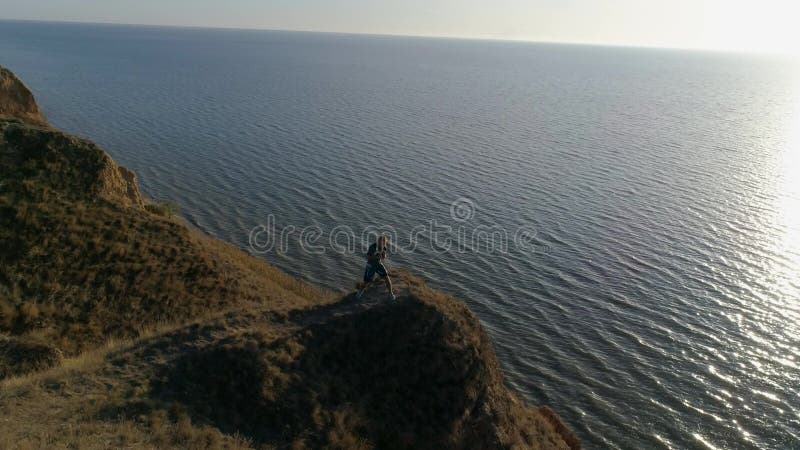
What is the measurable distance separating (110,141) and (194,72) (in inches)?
3769

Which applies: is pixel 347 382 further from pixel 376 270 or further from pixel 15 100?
pixel 15 100

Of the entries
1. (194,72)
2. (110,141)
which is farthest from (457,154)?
(194,72)

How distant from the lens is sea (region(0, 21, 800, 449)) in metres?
29.9

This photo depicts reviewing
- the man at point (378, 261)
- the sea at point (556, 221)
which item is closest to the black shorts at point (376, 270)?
the man at point (378, 261)

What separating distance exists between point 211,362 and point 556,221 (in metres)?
39.1

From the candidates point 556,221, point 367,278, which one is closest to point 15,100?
point 367,278

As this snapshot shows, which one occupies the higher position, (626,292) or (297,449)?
(626,292)

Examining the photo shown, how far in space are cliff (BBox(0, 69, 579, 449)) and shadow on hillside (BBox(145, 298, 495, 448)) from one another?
4cm

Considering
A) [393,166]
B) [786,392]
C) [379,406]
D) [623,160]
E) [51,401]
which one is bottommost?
[51,401]

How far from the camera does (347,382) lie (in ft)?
62.4

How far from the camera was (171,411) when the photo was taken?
53.4 feet

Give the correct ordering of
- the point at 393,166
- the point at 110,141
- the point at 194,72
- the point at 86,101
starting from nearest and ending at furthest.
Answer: the point at 393,166 < the point at 110,141 < the point at 86,101 < the point at 194,72

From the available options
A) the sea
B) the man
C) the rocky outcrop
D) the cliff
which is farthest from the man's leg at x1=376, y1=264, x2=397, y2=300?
the rocky outcrop

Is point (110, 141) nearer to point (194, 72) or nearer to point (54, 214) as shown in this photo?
point (54, 214)
